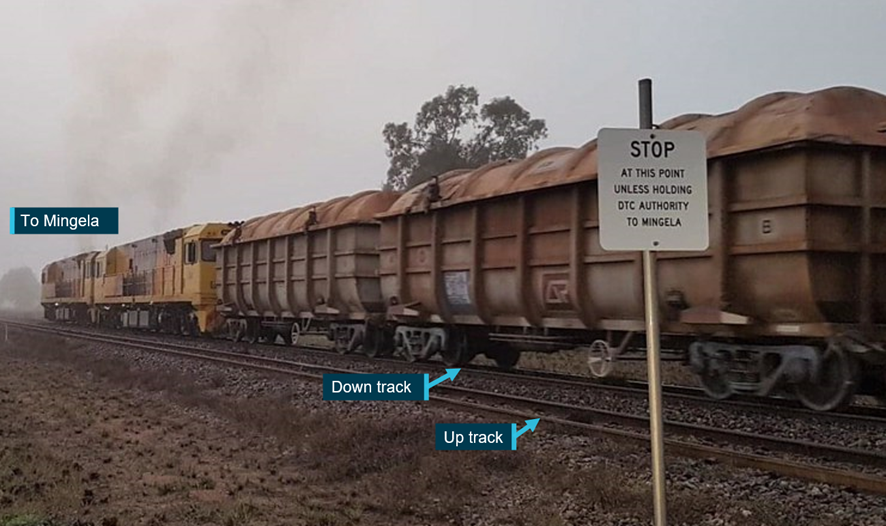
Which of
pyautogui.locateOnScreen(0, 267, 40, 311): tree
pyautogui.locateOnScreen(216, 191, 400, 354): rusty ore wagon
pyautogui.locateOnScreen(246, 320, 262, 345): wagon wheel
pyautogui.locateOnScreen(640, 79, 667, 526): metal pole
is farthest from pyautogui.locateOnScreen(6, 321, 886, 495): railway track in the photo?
pyautogui.locateOnScreen(0, 267, 40, 311): tree

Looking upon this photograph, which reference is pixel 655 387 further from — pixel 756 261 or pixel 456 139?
pixel 456 139

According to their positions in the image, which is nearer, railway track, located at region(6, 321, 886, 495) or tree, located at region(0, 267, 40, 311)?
railway track, located at region(6, 321, 886, 495)

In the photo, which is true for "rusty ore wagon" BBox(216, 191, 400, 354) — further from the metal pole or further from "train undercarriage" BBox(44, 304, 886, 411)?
the metal pole

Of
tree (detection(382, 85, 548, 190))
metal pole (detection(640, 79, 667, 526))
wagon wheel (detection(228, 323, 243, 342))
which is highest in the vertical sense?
tree (detection(382, 85, 548, 190))

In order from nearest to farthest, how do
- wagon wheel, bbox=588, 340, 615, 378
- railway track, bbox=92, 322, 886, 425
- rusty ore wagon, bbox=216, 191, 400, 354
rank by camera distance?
railway track, bbox=92, 322, 886, 425 → wagon wheel, bbox=588, 340, 615, 378 → rusty ore wagon, bbox=216, 191, 400, 354

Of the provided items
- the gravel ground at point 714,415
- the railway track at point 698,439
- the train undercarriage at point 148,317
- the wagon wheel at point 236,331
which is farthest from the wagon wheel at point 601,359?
the train undercarriage at point 148,317

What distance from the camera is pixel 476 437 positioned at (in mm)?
9125

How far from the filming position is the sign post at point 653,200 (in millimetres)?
3479

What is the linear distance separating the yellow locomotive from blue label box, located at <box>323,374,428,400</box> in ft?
46.9

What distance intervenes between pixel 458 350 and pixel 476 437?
6.41m

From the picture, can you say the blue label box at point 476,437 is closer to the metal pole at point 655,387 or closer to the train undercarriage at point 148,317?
the metal pole at point 655,387

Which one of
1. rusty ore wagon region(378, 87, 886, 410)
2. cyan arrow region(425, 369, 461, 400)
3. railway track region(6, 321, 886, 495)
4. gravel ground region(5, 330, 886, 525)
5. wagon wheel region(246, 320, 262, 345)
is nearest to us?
gravel ground region(5, 330, 886, 525)

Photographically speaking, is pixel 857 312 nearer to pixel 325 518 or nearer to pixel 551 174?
pixel 551 174

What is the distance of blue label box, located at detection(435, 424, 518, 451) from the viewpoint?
8.71 meters
